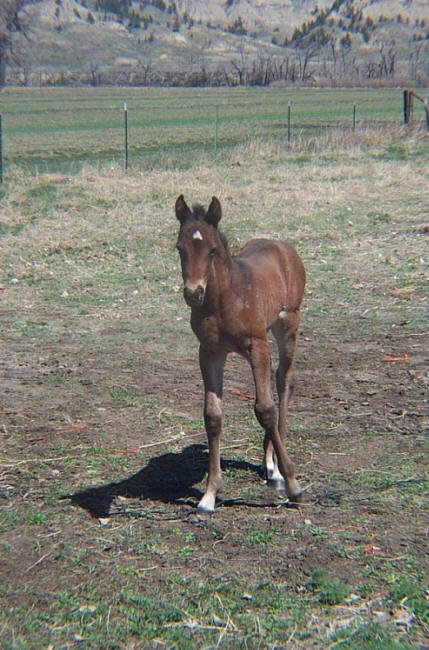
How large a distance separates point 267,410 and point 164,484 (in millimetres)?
1022

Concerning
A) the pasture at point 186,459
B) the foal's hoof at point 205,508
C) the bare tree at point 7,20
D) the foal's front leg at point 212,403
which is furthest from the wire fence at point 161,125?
the foal's hoof at point 205,508

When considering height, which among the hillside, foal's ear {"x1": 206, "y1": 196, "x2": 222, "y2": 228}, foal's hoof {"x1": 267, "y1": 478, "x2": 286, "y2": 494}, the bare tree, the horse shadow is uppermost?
the hillside

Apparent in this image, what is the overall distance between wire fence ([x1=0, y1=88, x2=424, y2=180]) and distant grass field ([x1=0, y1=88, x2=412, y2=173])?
0.10 feet

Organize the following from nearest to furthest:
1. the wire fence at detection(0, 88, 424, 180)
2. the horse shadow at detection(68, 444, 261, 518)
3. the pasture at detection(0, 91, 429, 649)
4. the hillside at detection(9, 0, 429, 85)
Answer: the pasture at detection(0, 91, 429, 649), the horse shadow at detection(68, 444, 261, 518), the wire fence at detection(0, 88, 424, 180), the hillside at detection(9, 0, 429, 85)

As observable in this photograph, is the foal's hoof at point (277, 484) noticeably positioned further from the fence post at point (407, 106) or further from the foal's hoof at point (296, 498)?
the fence post at point (407, 106)

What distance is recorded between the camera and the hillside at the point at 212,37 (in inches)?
3378

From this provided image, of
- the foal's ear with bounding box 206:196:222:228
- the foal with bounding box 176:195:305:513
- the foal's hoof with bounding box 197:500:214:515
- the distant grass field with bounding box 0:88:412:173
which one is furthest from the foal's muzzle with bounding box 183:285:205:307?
the distant grass field with bounding box 0:88:412:173

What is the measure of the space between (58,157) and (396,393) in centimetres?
2097

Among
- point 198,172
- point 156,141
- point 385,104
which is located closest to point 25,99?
point 385,104

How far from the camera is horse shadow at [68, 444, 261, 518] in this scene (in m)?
5.77

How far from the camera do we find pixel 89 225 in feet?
47.3

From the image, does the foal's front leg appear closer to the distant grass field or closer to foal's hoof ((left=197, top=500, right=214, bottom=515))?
foal's hoof ((left=197, top=500, right=214, bottom=515))

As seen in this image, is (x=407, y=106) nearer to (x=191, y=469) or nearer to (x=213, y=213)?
(x=191, y=469)

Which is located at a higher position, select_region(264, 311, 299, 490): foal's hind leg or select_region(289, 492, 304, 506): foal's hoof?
select_region(264, 311, 299, 490): foal's hind leg
